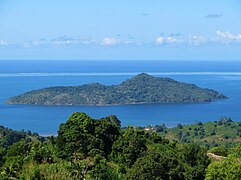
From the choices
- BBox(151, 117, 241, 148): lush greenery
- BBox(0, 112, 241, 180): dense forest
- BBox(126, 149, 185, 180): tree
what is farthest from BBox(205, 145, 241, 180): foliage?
BBox(151, 117, 241, 148): lush greenery

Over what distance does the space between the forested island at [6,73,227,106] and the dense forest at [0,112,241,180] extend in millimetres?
59833

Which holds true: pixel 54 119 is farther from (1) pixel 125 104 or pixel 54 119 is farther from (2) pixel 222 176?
(2) pixel 222 176

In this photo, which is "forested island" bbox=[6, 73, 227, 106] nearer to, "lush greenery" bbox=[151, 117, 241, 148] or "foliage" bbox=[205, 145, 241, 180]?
"lush greenery" bbox=[151, 117, 241, 148]

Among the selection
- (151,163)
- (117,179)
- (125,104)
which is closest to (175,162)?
(151,163)

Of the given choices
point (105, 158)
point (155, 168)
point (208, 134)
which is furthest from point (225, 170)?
point (208, 134)

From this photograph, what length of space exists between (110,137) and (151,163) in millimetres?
4614

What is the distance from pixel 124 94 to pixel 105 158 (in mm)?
70064

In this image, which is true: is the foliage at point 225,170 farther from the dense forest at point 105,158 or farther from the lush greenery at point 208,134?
the lush greenery at point 208,134

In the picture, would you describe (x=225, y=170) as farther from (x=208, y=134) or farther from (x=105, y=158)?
(x=208, y=134)

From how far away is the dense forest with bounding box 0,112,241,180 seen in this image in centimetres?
1260

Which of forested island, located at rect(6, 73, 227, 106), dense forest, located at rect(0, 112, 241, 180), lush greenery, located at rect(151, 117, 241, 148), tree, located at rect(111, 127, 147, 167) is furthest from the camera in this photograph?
forested island, located at rect(6, 73, 227, 106)

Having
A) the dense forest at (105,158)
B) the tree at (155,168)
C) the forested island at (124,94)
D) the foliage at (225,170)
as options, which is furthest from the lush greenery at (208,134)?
the forested island at (124,94)

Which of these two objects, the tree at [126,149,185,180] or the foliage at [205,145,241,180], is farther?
the tree at [126,149,185,180]

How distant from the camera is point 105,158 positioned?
1603 cm
